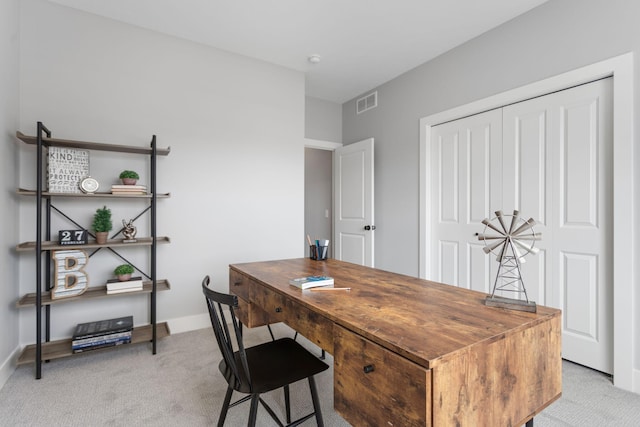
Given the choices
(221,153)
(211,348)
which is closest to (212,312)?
(211,348)

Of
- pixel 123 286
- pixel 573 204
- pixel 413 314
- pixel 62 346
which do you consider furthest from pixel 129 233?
pixel 573 204

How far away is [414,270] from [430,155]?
1.28 metres

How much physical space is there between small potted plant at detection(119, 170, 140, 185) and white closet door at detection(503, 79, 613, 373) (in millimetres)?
3142

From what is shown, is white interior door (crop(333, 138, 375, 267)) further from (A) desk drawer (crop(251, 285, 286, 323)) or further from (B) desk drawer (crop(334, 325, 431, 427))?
(B) desk drawer (crop(334, 325, 431, 427))

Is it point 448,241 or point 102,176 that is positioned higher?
point 102,176

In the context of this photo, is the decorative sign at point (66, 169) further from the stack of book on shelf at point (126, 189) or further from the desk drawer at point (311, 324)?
the desk drawer at point (311, 324)

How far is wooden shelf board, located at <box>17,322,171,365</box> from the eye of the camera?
6.90 ft

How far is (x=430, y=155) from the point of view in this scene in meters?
3.31

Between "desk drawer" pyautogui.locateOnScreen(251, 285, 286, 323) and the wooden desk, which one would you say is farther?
"desk drawer" pyautogui.locateOnScreen(251, 285, 286, 323)

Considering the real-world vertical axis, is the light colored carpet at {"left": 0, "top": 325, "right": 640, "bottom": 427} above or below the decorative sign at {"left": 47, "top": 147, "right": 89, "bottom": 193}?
below

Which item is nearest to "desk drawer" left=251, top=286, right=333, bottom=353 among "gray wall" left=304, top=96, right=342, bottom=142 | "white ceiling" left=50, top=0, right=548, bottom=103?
"white ceiling" left=50, top=0, right=548, bottom=103

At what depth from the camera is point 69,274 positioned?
2.23m

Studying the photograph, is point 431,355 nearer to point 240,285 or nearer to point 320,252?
point 240,285

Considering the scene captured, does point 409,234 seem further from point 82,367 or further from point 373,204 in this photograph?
point 82,367
